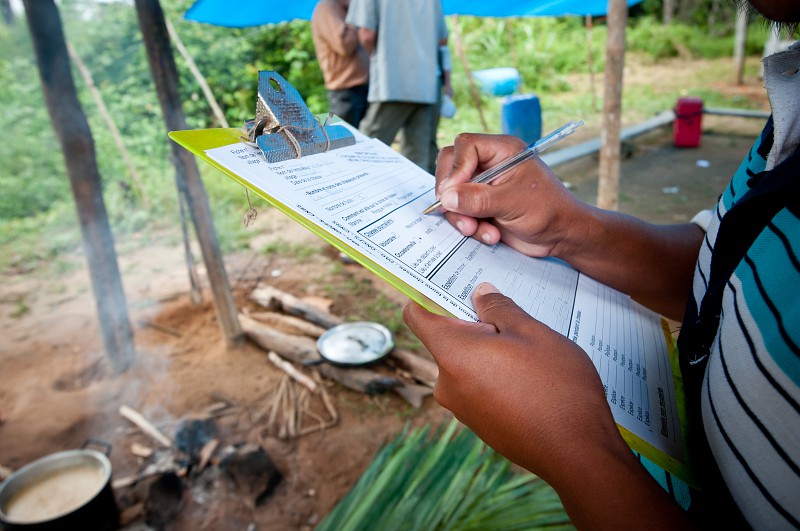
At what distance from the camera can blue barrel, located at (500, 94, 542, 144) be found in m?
5.11

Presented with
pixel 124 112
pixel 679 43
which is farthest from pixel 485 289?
pixel 679 43

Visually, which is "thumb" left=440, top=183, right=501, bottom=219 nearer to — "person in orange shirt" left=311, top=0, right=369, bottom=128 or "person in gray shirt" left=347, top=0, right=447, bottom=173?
"person in gray shirt" left=347, top=0, right=447, bottom=173

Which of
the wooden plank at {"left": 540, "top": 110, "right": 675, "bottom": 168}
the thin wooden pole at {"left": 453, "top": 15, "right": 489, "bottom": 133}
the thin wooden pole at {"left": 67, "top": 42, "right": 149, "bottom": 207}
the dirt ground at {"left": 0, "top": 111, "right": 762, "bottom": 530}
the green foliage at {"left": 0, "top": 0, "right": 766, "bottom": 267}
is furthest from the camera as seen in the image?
the wooden plank at {"left": 540, "top": 110, "right": 675, "bottom": 168}

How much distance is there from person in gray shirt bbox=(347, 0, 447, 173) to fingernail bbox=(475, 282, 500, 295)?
3.27 meters

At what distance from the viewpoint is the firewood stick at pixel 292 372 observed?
293cm

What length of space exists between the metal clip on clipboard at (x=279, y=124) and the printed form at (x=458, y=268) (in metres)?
0.02

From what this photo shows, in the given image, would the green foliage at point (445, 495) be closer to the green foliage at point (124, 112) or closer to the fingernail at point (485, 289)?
the fingernail at point (485, 289)

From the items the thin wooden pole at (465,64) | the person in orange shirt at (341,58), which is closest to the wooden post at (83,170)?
the person in orange shirt at (341,58)

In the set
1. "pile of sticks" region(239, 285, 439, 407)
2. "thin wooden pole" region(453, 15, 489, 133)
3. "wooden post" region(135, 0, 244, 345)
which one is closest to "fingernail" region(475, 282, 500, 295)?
"pile of sticks" region(239, 285, 439, 407)

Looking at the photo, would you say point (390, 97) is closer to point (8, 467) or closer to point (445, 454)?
point (445, 454)

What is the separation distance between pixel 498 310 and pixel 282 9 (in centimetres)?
433

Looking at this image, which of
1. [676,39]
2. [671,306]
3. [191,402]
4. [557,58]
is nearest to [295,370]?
[191,402]

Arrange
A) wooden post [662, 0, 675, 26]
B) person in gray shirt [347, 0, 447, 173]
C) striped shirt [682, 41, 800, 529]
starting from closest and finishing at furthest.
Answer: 1. striped shirt [682, 41, 800, 529]
2. person in gray shirt [347, 0, 447, 173]
3. wooden post [662, 0, 675, 26]

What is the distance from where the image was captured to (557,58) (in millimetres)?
12930
